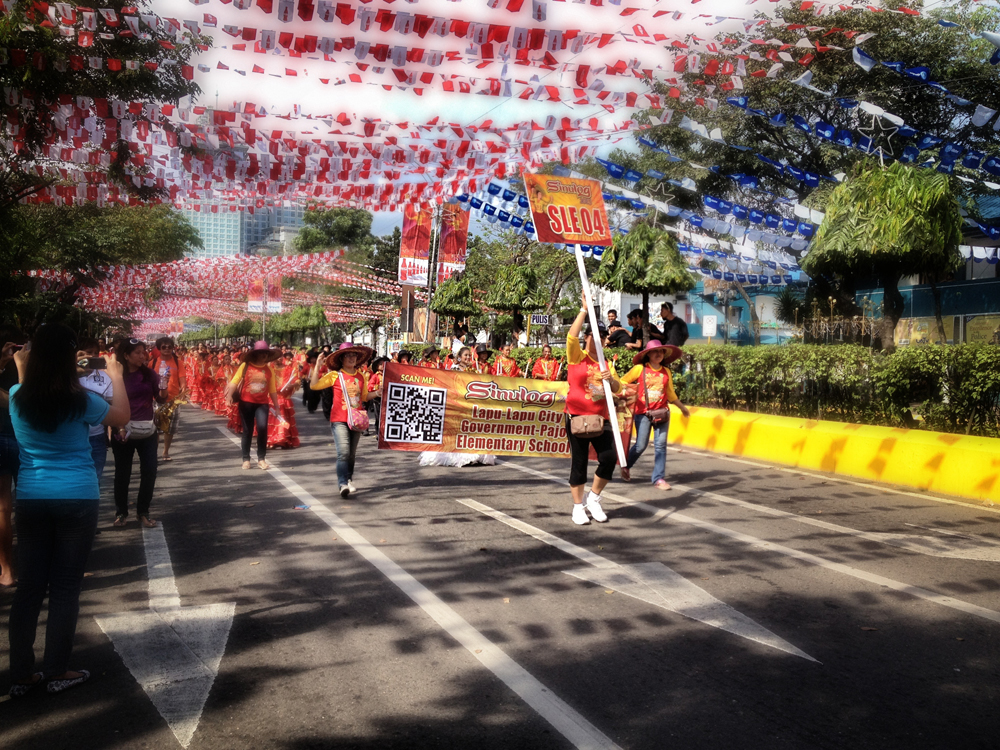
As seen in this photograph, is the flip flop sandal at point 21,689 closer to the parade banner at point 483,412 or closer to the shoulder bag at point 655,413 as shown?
the parade banner at point 483,412

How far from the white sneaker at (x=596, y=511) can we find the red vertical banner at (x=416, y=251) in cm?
1877

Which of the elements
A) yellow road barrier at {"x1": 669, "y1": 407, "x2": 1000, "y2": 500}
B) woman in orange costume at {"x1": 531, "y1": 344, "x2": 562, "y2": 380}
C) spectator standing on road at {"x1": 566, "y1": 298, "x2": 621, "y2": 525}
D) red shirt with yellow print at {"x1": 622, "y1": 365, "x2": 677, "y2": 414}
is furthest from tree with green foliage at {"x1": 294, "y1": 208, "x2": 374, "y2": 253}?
spectator standing on road at {"x1": 566, "y1": 298, "x2": 621, "y2": 525}

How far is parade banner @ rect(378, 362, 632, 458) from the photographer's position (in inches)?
405

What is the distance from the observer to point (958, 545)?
25.1 ft

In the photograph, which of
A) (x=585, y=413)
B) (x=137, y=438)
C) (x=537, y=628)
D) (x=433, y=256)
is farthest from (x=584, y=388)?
(x=433, y=256)

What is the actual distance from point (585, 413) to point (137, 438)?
4.14 metres

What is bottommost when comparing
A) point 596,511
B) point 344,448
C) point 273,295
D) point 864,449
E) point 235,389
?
point 596,511

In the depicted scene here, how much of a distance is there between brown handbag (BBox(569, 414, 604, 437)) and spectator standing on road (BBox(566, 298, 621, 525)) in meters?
0.05

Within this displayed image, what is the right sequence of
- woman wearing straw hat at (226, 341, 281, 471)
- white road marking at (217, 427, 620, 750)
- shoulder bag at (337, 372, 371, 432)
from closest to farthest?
white road marking at (217, 427, 620, 750) < shoulder bag at (337, 372, 371, 432) < woman wearing straw hat at (226, 341, 281, 471)

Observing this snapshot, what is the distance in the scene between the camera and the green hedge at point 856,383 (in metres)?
11.0

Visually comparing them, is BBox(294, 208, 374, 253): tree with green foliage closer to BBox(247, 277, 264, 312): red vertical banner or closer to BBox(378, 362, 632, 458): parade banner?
BBox(247, 277, 264, 312): red vertical banner

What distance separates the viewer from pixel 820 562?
6.95 meters

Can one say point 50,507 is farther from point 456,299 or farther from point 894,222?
point 456,299

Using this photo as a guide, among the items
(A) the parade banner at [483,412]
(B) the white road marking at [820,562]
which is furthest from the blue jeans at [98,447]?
(B) the white road marking at [820,562]
